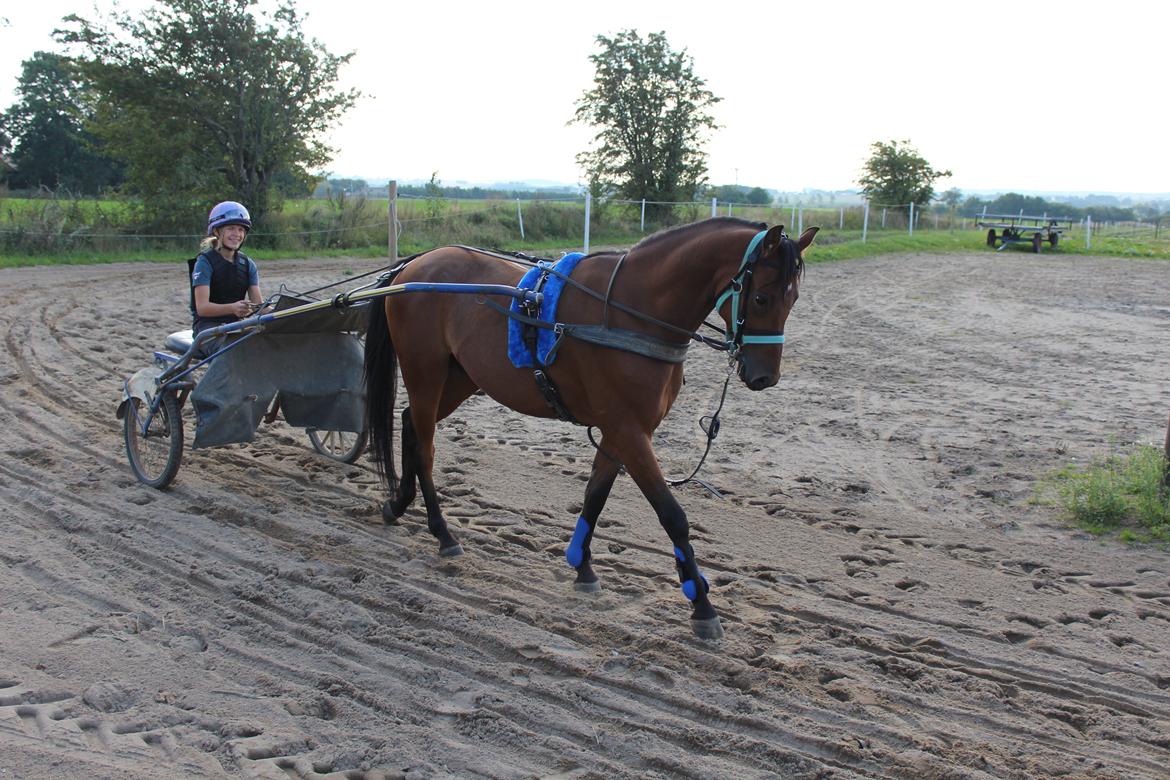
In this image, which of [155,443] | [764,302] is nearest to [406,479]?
[155,443]

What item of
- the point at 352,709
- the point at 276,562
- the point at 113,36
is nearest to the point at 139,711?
the point at 352,709

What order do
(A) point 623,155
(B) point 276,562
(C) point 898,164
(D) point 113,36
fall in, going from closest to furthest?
(B) point 276,562, (D) point 113,36, (A) point 623,155, (C) point 898,164

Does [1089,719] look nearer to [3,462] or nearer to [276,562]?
[276,562]

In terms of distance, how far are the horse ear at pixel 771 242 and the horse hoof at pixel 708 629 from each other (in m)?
1.68

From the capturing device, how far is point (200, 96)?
70.4 ft

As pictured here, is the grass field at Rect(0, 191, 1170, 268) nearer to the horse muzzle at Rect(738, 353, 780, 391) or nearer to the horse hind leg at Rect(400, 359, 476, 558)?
the horse hind leg at Rect(400, 359, 476, 558)

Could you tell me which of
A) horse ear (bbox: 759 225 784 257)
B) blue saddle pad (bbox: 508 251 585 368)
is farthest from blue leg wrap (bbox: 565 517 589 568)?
horse ear (bbox: 759 225 784 257)

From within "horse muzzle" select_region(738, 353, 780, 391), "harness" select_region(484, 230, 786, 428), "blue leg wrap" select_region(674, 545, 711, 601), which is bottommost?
"blue leg wrap" select_region(674, 545, 711, 601)

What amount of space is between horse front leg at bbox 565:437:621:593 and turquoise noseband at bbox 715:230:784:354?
0.95 m

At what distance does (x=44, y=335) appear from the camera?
35.9ft

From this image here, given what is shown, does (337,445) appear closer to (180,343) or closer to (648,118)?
(180,343)

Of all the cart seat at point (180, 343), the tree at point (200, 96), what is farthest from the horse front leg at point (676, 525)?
the tree at point (200, 96)

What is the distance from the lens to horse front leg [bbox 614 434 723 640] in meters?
4.25

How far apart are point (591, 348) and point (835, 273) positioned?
18.0m
